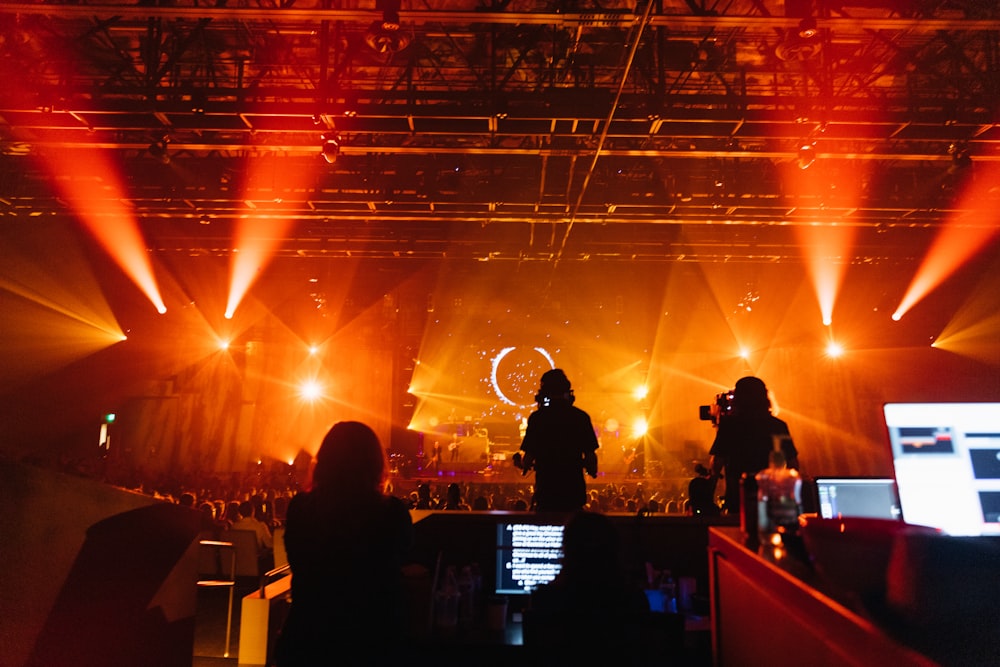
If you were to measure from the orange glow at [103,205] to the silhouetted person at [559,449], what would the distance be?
7900 mm

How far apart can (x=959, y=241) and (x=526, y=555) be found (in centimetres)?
1181

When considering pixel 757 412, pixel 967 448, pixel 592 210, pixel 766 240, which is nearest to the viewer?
pixel 967 448

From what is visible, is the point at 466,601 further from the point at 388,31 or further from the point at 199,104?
the point at 199,104

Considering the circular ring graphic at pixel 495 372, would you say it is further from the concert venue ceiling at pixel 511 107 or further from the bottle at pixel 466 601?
the bottle at pixel 466 601

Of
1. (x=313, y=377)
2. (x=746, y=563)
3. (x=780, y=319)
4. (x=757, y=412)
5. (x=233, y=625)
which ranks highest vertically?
(x=780, y=319)

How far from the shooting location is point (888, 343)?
1305 cm

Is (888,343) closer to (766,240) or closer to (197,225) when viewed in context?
(766,240)

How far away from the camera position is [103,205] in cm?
920

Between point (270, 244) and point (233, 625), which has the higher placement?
point (270, 244)

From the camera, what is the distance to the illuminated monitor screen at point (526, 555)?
2.92 m

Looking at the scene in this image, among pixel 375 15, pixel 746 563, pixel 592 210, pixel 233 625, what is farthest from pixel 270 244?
pixel 746 563

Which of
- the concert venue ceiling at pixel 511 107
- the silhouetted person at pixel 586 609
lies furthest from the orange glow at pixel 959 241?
the silhouetted person at pixel 586 609

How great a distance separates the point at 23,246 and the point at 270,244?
3927 mm

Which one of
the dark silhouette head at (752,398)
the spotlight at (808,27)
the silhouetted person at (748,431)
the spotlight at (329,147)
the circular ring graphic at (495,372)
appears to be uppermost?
the spotlight at (808,27)
